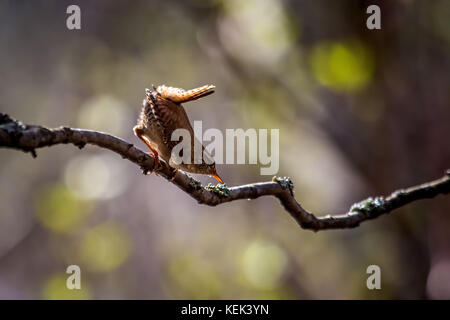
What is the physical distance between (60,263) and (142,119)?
30.1 ft

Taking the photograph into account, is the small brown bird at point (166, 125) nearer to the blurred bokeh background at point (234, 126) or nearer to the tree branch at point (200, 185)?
the tree branch at point (200, 185)

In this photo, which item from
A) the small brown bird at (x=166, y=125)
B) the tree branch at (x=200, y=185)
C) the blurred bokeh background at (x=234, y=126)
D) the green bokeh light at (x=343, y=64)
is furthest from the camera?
the blurred bokeh background at (x=234, y=126)

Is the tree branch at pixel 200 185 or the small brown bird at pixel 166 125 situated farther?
the small brown bird at pixel 166 125

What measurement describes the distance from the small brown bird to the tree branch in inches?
9.0

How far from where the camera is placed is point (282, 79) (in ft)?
29.4

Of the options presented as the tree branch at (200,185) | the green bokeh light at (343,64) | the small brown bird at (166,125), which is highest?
the green bokeh light at (343,64)

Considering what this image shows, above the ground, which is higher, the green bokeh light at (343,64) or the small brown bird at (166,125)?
the green bokeh light at (343,64)

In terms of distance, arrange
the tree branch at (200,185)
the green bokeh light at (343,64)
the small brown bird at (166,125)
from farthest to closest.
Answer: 1. the green bokeh light at (343,64)
2. the small brown bird at (166,125)
3. the tree branch at (200,185)

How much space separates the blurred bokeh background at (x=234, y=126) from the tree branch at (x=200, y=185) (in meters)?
4.22

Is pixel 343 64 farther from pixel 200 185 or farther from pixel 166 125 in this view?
pixel 200 185

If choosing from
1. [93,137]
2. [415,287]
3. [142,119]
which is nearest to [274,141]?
[415,287]

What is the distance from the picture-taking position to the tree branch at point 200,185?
6.54 feet

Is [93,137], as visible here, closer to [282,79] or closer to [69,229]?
[282,79]

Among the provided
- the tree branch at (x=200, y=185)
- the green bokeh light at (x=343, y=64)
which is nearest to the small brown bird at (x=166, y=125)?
the tree branch at (x=200, y=185)
